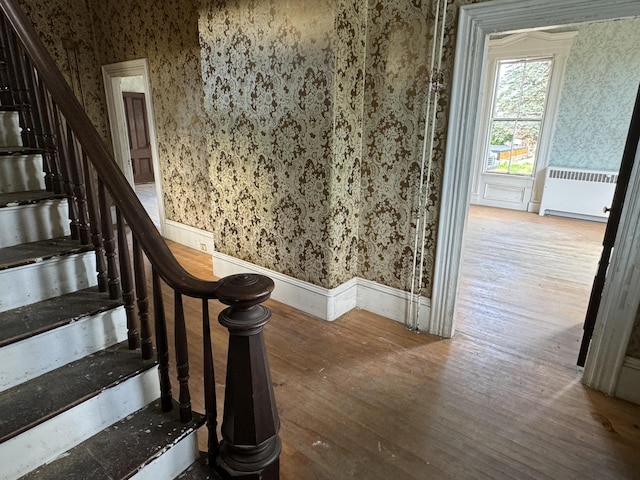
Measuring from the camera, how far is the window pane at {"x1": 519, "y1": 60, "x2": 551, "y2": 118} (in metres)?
6.34

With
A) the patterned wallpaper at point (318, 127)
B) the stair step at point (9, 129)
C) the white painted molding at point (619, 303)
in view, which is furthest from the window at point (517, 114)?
the stair step at point (9, 129)

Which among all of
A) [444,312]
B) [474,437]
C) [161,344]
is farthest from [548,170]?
[161,344]

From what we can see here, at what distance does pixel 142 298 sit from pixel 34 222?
772 millimetres

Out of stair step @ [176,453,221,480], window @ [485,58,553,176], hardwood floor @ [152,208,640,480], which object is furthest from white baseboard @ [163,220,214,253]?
window @ [485,58,553,176]

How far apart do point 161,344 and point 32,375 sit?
490 mm

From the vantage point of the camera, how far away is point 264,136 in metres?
3.08

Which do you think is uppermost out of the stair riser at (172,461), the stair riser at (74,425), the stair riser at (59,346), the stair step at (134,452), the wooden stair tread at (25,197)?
the wooden stair tread at (25,197)

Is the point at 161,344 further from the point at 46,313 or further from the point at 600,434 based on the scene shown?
the point at 600,434

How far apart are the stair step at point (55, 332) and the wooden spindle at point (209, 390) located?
485 millimetres

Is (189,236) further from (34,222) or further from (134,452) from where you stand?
(134,452)

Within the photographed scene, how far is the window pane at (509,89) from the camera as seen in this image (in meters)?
6.66

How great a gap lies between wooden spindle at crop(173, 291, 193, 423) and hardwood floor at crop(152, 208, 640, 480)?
587 mm

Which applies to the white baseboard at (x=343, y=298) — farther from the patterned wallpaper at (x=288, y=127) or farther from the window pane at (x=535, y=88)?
the window pane at (x=535, y=88)

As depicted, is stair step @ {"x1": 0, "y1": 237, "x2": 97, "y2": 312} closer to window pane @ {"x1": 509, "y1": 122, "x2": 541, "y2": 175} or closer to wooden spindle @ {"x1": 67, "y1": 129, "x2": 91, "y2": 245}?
wooden spindle @ {"x1": 67, "y1": 129, "x2": 91, "y2": 245}
